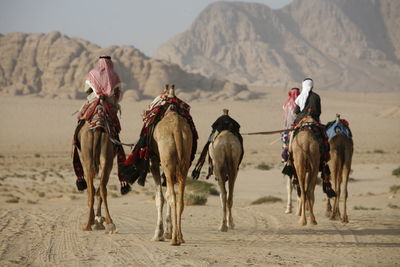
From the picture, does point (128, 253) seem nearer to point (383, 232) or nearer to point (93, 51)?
point (383, 232)

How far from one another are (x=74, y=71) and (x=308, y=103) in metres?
96.5

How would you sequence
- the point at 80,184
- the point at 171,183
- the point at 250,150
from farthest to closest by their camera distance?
1. the point at 250,150
2. the point at 80,184
3. the point at 171,183

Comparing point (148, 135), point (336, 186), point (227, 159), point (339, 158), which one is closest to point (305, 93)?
point (339, 158)

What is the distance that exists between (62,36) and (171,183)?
385 feet

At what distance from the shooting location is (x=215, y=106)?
98.6m

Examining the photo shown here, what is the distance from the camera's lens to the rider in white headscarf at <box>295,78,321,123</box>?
1345 cm

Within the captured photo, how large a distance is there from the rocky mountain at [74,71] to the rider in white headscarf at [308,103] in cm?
8694

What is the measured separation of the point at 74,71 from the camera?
350 ft

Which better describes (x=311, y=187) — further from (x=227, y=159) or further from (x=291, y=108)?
(x=291, y=108)

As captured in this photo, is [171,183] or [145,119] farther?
[145,119]

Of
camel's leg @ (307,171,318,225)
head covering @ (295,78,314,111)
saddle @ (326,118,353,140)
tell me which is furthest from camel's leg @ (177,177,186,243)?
saddle @ (326,118,353,140)

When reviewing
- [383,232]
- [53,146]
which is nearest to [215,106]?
[53,146]

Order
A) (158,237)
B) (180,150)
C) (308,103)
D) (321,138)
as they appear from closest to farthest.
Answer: (180,150), (158,237), (321,138), (308,103)

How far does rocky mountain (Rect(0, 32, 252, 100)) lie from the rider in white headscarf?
86942 mm
